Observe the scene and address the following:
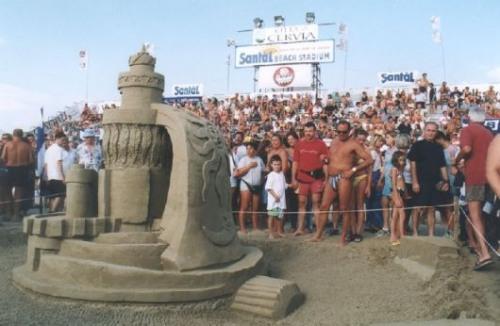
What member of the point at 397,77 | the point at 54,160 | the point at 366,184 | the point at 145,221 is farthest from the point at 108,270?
the point at 397,77

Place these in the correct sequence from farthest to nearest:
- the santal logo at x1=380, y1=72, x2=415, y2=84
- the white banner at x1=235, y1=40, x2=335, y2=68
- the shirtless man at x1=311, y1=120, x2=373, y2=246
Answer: the white banner at x1=235, y1=40, x2=335, y2=68, the santal logo at x1=380, y1=72, x2=415, y2=84, the shirtless man at x1=311, y1=120, x2=373, y2=246

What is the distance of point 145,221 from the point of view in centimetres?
689

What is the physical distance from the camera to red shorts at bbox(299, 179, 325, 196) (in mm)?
9102

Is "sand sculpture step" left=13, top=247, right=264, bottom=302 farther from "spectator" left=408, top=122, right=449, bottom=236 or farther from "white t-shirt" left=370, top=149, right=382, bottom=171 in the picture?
"white t-shirt" left=370, top=149, right=382, bottom=171

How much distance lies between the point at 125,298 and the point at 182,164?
169 cm

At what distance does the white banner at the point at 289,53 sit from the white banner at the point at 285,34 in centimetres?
41

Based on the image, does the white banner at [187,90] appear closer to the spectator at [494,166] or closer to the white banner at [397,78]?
the white banner at [397,78]

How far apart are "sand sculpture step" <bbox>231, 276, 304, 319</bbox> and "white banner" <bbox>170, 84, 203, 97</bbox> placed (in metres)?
28.5

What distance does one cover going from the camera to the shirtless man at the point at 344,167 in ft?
27.5

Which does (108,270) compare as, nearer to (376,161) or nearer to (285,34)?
(376,161)

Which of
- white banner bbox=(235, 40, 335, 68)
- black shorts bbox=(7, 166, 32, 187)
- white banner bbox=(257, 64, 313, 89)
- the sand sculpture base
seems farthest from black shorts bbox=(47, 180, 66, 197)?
white banner bbox=(235, 40, 335, 68)

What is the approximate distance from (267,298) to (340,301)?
1040 millimetres

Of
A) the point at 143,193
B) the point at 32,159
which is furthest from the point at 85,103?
the point at 143,193

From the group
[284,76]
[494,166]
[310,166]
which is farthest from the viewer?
[284,76]
